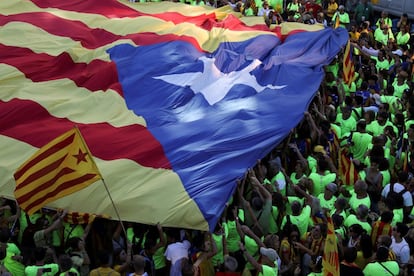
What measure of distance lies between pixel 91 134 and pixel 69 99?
3.98ft

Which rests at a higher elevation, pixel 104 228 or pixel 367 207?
pixel 367 207

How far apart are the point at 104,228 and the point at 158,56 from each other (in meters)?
3.80

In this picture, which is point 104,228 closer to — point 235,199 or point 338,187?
point 235,199

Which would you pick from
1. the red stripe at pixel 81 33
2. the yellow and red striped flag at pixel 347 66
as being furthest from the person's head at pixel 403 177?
the red stripe at pixel 81 33

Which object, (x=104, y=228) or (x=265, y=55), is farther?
(x=265, y=55)

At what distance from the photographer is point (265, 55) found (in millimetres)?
11227

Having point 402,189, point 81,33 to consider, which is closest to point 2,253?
point 402,189

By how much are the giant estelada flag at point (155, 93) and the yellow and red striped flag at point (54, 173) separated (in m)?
0.85

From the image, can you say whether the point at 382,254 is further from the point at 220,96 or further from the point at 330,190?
the point at 220,96

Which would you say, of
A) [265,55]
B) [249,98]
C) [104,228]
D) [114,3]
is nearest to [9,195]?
[104,228]

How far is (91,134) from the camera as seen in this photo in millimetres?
8930

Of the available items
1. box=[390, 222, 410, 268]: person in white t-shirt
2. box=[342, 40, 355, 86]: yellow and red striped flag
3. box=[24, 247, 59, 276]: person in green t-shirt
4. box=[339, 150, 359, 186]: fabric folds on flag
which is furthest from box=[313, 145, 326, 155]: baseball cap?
box=[24, 247, 59, 276]: person in green t-shirt

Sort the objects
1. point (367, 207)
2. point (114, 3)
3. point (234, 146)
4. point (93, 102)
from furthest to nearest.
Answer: point (114, 3) → point (93, 102) → point (234, 146) → point (367, 207)

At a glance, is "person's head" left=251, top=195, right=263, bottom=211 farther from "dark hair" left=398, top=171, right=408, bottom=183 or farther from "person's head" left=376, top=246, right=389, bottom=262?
"dark hair" left=398, top=171, right=408, bottom=183
